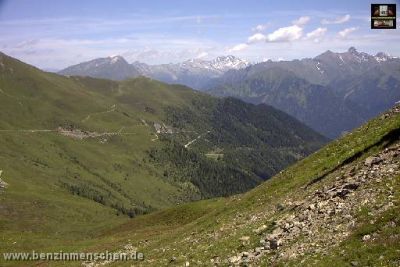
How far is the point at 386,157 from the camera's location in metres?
30.3

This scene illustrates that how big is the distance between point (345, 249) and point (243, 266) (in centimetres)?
654

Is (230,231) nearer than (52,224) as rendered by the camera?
Yes

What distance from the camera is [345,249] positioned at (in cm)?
2131

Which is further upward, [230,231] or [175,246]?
[230,231]

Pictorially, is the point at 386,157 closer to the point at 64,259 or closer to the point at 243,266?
the point at 243,266

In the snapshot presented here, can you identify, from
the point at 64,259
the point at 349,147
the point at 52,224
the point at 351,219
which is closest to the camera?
the point at 351,219

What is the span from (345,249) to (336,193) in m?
7.75

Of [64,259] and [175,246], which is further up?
[175,246]

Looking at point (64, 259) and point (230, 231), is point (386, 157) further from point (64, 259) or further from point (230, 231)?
point (64, 259)

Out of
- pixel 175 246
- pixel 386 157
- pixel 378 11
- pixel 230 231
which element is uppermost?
pixel 378 11

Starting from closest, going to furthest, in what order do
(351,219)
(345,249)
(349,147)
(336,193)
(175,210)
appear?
(345,249) < (351,219) < (336,193) < (349,147) < (175,210)

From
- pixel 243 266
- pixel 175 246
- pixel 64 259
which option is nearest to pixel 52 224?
pixel 64 259

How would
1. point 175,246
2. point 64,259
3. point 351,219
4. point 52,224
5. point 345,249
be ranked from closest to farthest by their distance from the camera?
point 345,249
point 351,219
point 175,246
point 64,259
point 52,224

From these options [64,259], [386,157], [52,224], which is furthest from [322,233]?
[52,224]
